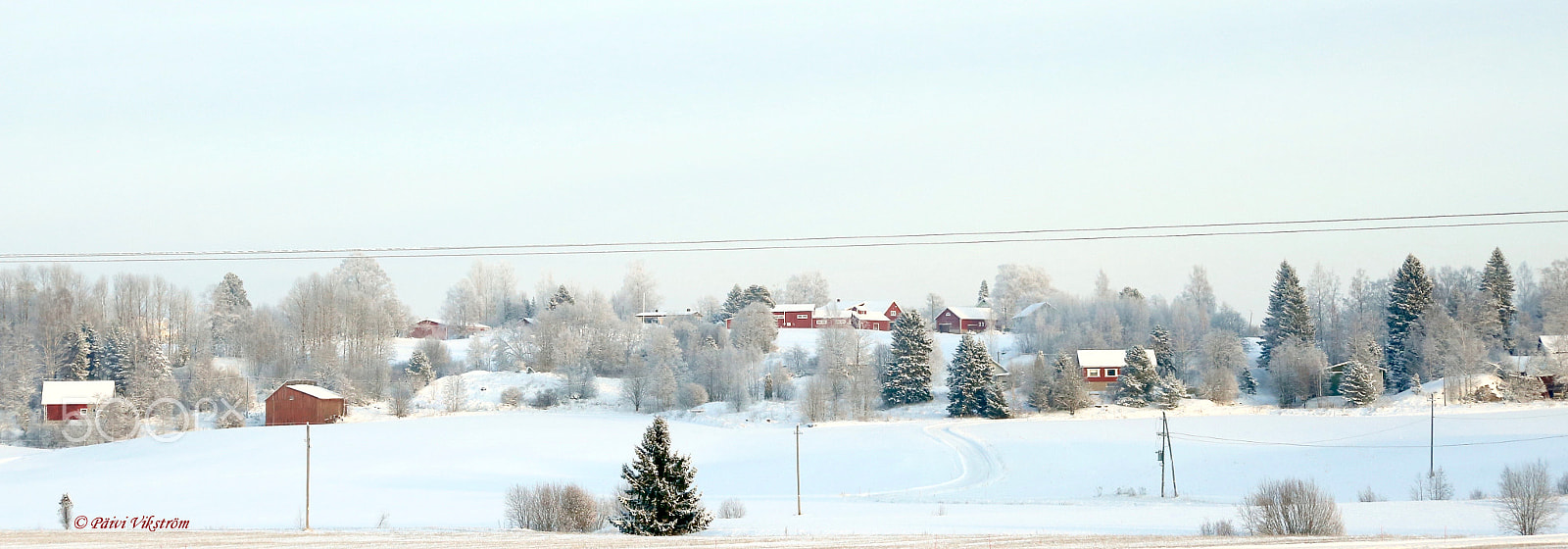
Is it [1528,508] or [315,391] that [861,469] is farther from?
[315,391]

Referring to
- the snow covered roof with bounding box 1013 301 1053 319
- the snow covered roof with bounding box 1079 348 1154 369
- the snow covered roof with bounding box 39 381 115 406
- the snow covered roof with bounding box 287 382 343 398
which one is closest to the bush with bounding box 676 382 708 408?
the snow covered roof with bounding box 287 382 343 398

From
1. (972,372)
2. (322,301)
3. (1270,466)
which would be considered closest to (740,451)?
(972,372)

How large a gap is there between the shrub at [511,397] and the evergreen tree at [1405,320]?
59.3 m

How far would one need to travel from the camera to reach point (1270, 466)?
43031 millimetres

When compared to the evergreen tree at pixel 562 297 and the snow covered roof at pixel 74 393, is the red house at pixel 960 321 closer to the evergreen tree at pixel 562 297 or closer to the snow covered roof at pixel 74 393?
the evergreen tree at pixel 562 297

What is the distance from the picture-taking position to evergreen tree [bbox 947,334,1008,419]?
6506 cm

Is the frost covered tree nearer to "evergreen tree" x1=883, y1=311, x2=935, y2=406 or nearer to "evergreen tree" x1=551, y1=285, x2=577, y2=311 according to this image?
"evergreen tree" x1=551, y1=285, x2=577, y2=311

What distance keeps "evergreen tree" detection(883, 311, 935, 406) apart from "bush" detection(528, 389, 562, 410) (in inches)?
927

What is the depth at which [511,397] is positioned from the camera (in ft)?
246

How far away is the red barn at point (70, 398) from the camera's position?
214 ft

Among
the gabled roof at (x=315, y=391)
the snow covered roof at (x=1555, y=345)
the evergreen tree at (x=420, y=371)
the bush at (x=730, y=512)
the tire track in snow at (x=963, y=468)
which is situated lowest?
the tire track in snow at (x=963, y=468)

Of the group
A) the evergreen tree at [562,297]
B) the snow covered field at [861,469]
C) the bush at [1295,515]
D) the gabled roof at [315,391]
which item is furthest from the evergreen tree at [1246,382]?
the evergreen tree at [562,297]

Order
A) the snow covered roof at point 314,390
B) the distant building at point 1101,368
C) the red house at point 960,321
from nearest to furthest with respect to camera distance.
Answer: the snow covered roof at point 314,390
the distant building at point 1101,368
the red house at point 960,321

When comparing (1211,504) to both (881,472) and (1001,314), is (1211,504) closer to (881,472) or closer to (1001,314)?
(881,472)
